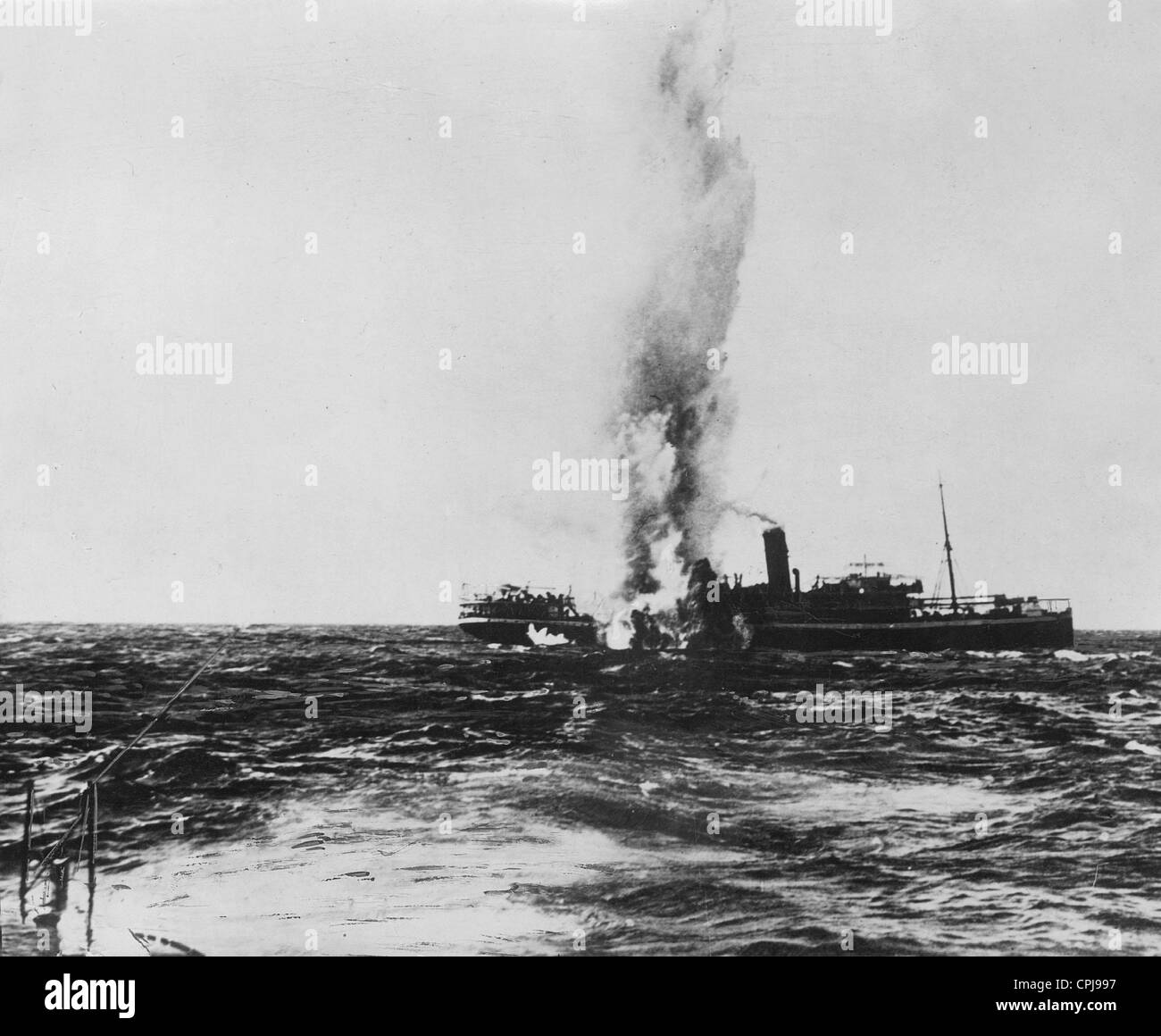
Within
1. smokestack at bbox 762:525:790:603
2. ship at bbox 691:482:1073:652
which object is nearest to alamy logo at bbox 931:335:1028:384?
ship at bbox 691:482:1073:652

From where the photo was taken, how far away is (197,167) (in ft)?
19.7

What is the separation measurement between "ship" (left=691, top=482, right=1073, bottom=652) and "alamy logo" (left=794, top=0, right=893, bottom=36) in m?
3.40

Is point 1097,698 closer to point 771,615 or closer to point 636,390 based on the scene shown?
point 771,615

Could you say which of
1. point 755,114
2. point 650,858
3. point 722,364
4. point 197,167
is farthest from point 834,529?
point 197,167

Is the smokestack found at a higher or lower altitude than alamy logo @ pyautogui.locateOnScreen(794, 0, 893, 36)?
lower

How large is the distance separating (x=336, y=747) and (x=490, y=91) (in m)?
4.83

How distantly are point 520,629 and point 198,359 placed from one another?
121 inches

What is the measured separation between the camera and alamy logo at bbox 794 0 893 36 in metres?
5.82

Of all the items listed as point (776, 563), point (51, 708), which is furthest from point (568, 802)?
point (51, 708)

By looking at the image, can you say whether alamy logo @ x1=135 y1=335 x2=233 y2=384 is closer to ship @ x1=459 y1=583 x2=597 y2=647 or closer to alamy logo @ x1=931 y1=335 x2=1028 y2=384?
ship @ x1=459 y1=583 x2=597 y2=647
